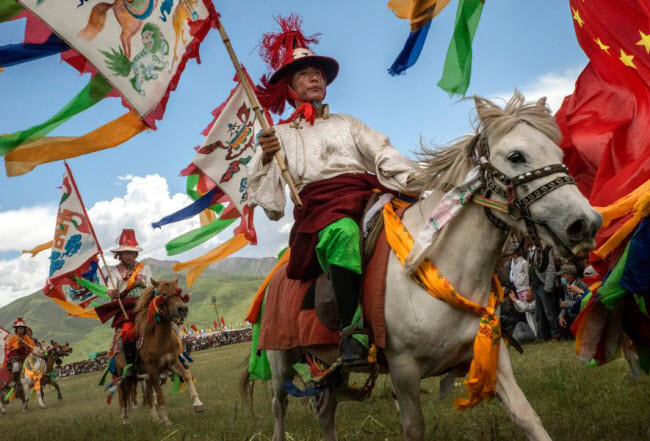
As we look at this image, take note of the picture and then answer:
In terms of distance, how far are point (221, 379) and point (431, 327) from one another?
40.6 ft

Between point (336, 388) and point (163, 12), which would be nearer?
point (336, 388)

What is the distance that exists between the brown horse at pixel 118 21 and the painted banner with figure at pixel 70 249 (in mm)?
6134

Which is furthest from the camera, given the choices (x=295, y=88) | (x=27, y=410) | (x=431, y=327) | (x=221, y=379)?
(x=27, y=410)

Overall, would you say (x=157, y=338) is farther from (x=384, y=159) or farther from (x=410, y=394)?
(x=410, y=394)

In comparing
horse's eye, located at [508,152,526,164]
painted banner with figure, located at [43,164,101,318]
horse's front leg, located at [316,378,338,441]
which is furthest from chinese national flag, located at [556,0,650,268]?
painted banner with figure, located at [43,164,101,318]

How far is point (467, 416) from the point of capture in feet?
19.9

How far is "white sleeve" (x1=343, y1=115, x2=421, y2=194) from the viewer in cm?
422

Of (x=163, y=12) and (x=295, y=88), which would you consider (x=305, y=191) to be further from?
(x=163, y=12)

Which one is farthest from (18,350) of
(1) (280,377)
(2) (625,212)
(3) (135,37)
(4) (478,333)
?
(2) (625,212)

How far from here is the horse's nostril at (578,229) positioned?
291 centimetres

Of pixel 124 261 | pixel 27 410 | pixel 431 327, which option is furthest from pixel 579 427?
pixel 27 410

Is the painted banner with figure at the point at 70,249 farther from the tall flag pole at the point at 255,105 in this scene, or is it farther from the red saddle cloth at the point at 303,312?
the tall flag pole at the point at 255,105

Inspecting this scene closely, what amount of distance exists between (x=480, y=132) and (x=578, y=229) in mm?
960

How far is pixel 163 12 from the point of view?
5.25 m
